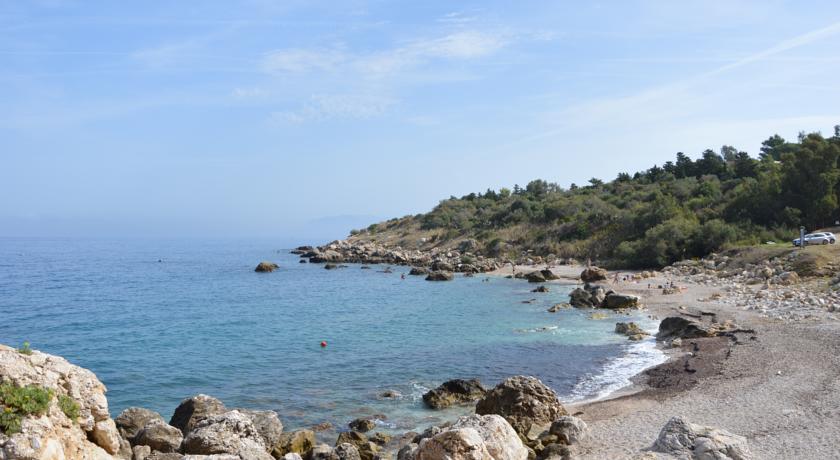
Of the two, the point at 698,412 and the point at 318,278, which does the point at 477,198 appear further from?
the point at 698,412

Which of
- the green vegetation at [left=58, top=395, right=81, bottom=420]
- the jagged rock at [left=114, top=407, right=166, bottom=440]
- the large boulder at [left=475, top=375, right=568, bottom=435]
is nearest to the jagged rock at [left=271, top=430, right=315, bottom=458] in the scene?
the jagged rock at [left=114, top=407, right=166, bottom=440]

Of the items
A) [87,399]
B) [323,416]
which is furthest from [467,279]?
[87,399]

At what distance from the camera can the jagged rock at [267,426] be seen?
47.0ft

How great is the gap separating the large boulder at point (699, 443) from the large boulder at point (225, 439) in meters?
7.58

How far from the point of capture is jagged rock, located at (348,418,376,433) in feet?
55.1

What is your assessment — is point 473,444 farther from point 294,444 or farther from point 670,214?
point 670,214

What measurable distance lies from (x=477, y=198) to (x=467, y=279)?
60459 mm

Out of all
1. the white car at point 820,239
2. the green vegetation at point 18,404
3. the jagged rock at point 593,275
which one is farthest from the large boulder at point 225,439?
the white car at point 820,239

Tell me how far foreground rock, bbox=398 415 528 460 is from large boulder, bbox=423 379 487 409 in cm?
736

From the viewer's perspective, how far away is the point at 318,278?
6338 cm

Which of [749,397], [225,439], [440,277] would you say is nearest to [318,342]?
[225,439]

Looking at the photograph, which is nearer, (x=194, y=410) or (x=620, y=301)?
(x=194, y=410)

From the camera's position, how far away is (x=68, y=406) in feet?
30.0

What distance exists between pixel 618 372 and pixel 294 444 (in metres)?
12.7
